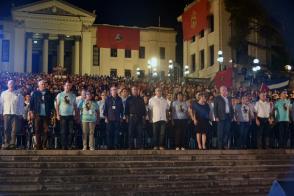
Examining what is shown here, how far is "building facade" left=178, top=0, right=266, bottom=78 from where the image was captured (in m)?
46.7

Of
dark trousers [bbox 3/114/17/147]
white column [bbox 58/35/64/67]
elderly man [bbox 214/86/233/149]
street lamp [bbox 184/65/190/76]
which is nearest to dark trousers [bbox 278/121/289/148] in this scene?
elderly man [bbox 214/86/233/149]

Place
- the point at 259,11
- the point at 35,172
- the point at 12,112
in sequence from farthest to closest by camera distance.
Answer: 1. the point at 259,11
2. the point at 12,112
3. the point at 35,172

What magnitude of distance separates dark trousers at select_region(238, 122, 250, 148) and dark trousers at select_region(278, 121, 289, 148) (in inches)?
42.9

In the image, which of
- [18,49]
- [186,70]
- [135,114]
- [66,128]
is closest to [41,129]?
[66,128]

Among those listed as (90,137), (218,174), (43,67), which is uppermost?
(43,67)

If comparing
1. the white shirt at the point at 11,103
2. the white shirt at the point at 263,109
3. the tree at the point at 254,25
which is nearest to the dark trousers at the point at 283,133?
the white shirt at the point at 263,109

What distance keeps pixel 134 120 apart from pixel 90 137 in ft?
4.64

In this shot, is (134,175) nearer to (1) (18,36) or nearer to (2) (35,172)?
(2) (35,172)

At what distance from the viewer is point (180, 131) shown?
15.6 metres

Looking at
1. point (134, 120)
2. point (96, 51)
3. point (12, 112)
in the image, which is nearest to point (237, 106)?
point (134, 120)

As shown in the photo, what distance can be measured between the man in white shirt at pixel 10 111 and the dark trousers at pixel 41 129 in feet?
1.83

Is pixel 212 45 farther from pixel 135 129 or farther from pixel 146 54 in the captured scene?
pixel 135 129

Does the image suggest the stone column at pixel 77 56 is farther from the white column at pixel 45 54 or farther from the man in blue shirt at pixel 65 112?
the man in blue shirt at pixel 65 112

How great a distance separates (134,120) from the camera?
15.2m
